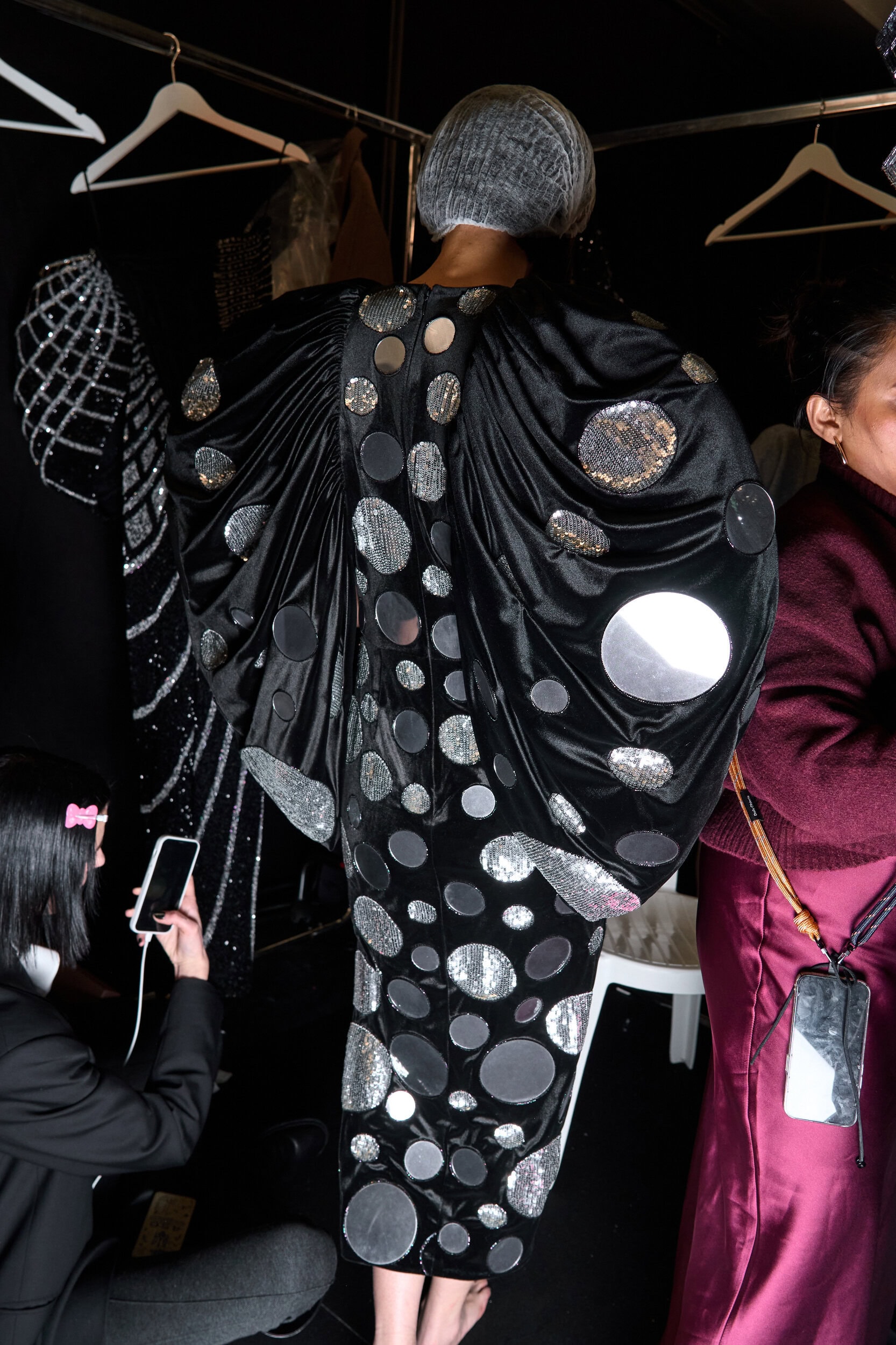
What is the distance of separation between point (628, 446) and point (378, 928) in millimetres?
707

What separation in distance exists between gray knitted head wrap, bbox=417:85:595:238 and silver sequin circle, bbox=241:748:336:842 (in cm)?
69

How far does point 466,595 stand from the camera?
1.09 meters

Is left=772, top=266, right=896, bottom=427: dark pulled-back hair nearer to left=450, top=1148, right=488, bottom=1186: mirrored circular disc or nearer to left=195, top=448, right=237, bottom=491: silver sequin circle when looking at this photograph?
left=195, top=448, right=237, bottom=491: silver sequin circle

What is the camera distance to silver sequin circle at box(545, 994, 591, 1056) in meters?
1.28

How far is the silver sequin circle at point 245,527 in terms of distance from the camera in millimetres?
1251

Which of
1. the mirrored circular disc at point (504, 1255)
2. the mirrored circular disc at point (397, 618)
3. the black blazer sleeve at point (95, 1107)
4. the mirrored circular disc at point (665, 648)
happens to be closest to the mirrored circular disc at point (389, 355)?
the mirrored circular disc at point (397, 618)

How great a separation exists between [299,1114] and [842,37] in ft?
8.91

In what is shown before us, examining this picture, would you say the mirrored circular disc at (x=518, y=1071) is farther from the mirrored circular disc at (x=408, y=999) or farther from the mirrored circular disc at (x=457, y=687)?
the mirrored circular disc at (x=457, y=687)

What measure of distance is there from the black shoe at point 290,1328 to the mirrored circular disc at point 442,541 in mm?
1233

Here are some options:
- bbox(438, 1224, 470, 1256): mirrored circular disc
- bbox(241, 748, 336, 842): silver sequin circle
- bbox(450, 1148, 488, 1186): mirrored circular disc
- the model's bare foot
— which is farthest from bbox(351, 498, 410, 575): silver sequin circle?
the model's bare foot

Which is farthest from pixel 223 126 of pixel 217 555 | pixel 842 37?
pixel 842 37

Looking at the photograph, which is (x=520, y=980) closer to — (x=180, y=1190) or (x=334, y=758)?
(x=334, y=758)

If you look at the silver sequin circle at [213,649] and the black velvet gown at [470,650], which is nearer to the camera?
the black velvet gown at [470,650]

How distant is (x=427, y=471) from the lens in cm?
108
